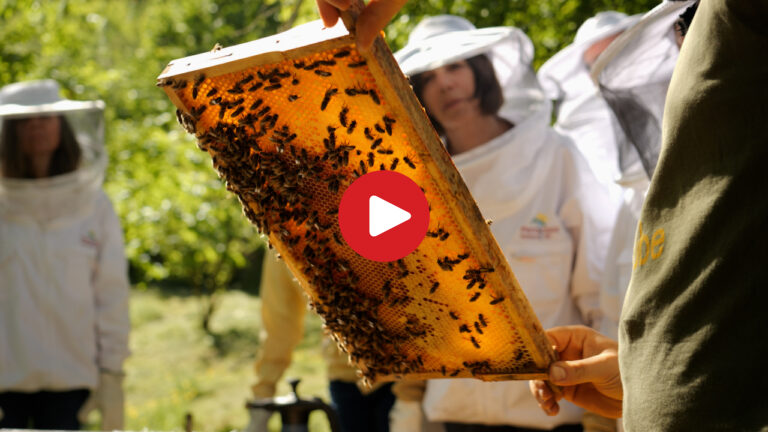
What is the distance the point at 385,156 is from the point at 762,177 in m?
0.70

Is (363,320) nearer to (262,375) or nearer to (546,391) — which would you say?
(546,391)

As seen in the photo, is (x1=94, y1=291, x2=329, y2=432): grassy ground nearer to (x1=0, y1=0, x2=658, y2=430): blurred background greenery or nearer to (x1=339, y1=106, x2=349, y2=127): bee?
(x1=0, y1=0, x2=658, y2=430): blurred background greenery

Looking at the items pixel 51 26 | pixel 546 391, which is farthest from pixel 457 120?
pixel 51 26

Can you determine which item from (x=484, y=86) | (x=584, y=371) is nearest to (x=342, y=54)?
(x=584, y=371)

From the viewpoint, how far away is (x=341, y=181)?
1542mm

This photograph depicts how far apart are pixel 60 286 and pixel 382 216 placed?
3.32m

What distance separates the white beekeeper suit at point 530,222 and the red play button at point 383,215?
1794mm

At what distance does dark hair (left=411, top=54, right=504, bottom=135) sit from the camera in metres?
3.59

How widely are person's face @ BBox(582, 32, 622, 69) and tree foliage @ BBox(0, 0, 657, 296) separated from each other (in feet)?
5.22

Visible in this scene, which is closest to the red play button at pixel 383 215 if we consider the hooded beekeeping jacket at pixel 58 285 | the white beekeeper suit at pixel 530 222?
the white beekeeper suit at pixel 530 222

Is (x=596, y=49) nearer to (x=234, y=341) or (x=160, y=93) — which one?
(x=234, y=341)

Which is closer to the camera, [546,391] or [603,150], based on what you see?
[546,391]

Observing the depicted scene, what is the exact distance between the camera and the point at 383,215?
148 centimetres

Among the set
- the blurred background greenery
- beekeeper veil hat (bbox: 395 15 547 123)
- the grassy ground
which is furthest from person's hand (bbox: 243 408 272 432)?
the grassy ground
